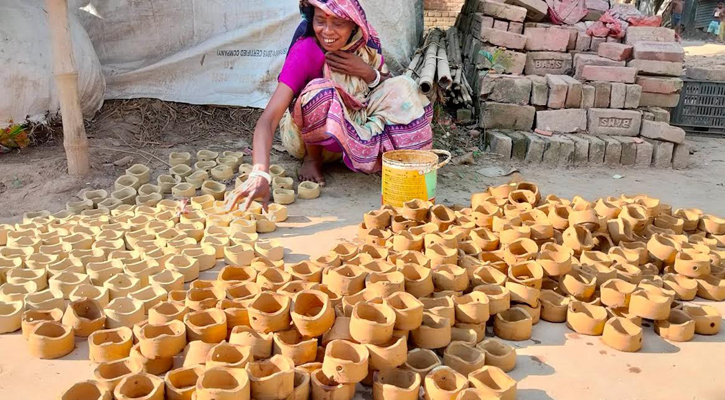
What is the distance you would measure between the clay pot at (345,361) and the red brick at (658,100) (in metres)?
4.22

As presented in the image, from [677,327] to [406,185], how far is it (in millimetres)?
1523

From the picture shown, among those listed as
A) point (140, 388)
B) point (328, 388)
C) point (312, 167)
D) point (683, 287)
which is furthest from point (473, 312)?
point (312, 167)

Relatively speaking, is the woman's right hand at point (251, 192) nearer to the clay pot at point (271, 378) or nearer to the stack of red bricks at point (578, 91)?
the clay pot at point (271, 378)

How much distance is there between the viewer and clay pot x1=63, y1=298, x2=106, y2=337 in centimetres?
220

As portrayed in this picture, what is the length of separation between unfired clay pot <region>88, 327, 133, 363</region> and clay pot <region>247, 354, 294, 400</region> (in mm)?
515

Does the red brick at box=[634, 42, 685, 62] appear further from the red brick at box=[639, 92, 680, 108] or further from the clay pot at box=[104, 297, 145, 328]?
the clay pot at box=[104, 297, 145, 328]

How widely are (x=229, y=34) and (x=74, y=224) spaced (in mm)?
2672

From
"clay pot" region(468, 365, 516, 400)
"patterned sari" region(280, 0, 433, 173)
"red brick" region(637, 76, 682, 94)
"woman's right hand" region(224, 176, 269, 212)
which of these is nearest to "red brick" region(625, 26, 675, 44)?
"red brick" region(637, 76, 682, 94)

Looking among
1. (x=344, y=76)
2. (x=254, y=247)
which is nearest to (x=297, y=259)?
(x=254, y=247)

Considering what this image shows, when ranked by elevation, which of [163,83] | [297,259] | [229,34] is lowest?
[297,259]

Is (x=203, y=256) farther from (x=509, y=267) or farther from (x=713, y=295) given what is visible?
(x=713, y=295)

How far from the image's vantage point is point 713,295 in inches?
104

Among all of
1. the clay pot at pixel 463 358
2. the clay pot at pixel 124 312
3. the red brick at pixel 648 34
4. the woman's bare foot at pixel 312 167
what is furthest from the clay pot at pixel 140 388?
the red brick at pixel 648 34

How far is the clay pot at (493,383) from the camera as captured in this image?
1.82 meters
